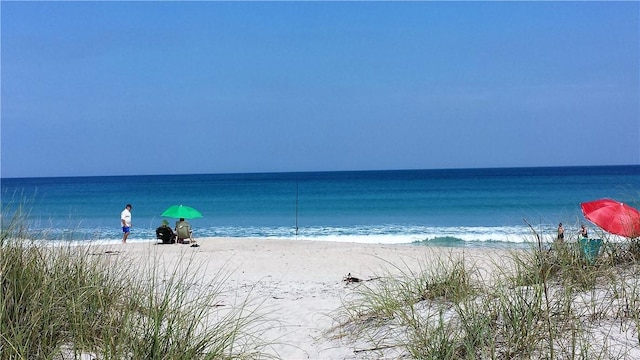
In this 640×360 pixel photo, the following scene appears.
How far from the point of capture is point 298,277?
1123 centimetres

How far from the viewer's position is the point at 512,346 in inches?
163

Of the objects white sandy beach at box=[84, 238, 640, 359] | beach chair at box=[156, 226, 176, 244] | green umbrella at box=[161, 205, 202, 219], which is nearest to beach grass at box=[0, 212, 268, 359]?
white sandy beach at box=[84, 238, 640, 359]

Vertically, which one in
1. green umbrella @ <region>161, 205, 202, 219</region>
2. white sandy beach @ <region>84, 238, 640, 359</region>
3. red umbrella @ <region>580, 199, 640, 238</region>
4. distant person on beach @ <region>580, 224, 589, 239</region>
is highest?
green umbrella @ <region>161, 205, 202, 219</region>

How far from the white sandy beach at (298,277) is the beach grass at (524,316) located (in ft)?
1.06

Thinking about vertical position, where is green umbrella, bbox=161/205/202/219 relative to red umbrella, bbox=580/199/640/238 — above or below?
above

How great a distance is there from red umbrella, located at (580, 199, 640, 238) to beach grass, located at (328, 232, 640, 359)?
0.57 meters

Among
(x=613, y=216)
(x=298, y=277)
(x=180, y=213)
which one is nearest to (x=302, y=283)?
(x=298, y=277)

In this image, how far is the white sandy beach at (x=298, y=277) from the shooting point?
18.0 ft

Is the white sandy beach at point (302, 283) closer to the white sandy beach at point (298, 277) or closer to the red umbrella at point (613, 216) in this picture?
the white sandy beach at point (298, 277)

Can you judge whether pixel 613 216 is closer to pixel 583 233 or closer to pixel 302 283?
pixel 583 233

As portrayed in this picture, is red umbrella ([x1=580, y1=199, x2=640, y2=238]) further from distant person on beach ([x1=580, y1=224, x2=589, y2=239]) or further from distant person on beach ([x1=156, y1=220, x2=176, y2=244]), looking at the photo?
distant person on beach ([x1=156, y1=220, x2=176, y2=244])

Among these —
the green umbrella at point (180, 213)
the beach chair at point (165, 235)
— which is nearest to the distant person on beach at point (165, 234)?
the beach chair at point (165, 235)

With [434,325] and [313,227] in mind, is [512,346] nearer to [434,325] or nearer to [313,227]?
[434,325]

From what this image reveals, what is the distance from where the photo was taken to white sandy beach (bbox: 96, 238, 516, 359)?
5500 millimetres
